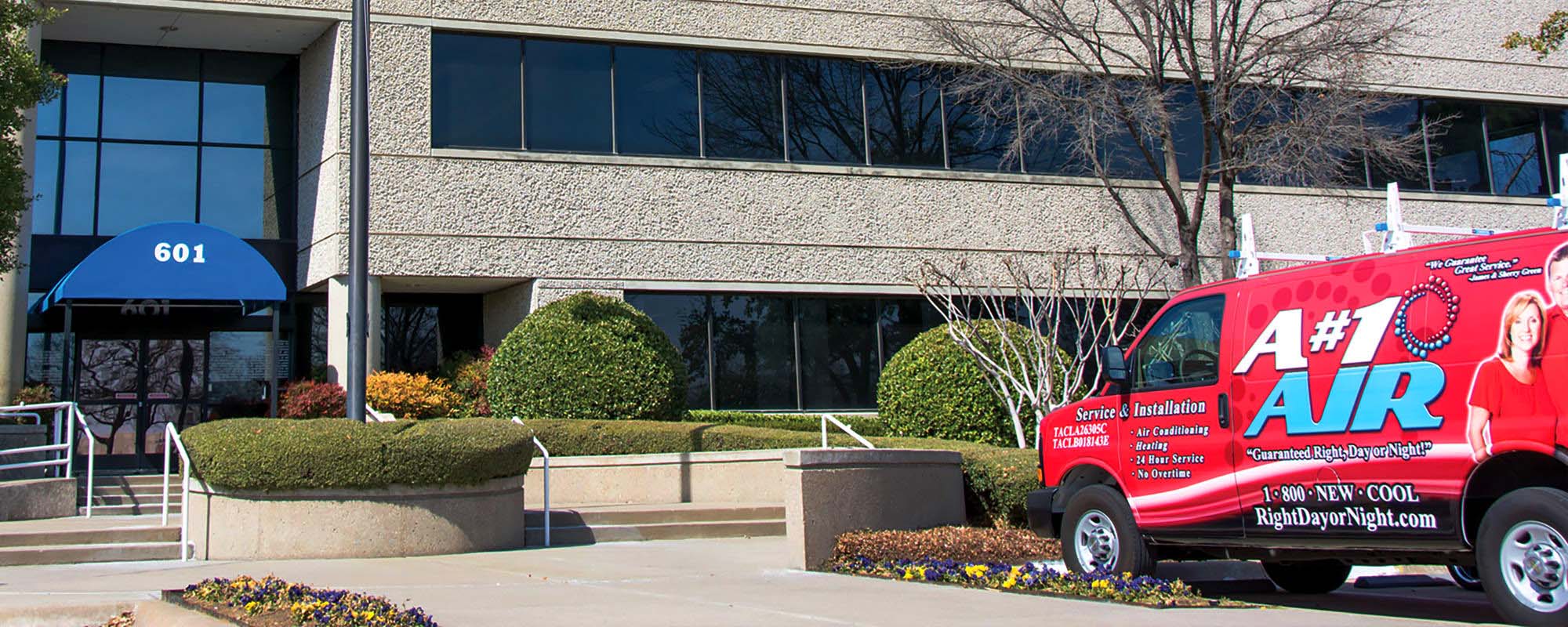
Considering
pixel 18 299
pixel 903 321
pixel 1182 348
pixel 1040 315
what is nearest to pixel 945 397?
pixel 1040 315

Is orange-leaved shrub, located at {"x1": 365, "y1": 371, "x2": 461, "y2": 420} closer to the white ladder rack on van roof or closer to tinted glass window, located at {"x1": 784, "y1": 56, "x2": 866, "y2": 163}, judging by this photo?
tinted glass window, located at {"x1": 784, "y1": 56, "x2": 866, "y2": 163}

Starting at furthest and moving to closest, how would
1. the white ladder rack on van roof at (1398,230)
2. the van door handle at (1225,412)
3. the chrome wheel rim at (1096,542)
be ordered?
the chrome wheel rim at (1096,542) → the van door handle at (1225,412) → the white ladder rack on van roof at (1398,230)

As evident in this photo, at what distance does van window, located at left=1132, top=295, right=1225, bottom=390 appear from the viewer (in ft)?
28.7

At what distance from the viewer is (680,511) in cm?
1399

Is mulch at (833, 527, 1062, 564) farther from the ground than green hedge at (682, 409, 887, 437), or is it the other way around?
green hedge at (682, 409, 887, 437)

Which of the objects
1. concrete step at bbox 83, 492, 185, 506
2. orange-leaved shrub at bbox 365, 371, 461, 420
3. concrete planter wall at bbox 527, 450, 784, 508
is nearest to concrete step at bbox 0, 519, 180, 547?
concrete step at bbox 83, 492, 185, 506

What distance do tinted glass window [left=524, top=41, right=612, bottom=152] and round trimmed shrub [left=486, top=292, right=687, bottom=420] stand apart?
108 inches

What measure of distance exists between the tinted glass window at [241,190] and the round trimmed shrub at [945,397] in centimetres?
980

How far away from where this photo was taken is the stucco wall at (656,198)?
18453 mm

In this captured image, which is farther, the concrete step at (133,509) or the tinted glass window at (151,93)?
the tinted glass window at (151,93)

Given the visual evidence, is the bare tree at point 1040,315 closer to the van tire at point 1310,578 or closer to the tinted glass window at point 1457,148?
the van tire at point 1310,578

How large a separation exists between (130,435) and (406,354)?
3.93 m

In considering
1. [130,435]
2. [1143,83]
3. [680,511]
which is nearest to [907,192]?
[1143,83]

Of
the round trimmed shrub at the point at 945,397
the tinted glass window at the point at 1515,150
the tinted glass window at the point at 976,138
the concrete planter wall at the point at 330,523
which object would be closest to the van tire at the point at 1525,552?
the concrete planter wall at the point at 330,523
